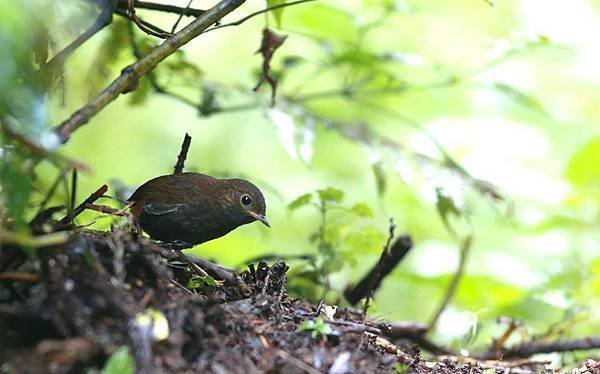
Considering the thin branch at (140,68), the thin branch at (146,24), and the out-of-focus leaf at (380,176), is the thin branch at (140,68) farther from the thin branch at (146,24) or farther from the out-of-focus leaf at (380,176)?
the out-of-focus leaf at (380,176)

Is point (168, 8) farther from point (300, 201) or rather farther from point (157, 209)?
point (300, 201)

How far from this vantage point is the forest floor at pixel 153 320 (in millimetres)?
1476

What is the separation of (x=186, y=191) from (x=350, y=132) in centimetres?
109

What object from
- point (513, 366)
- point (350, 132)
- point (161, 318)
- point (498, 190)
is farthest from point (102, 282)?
point (498, 190)

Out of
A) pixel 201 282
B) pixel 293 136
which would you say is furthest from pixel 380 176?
pixel 201 282

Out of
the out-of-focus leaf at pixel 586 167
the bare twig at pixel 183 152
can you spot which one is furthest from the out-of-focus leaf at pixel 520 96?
the bare twig at pixel 183 152

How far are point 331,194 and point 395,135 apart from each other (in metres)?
4.27

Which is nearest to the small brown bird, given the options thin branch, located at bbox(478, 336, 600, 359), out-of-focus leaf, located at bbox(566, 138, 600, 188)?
thin branch, located at bbox(478, 336, 600, 359)

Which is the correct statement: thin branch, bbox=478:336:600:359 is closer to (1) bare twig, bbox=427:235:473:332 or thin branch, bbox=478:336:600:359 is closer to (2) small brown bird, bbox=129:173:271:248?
(1) bare twig, bbox=427:235:473:332

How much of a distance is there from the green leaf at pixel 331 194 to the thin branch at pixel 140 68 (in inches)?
40.0

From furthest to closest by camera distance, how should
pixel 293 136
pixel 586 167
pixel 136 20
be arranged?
pixel 586 167 → pixel 293 136 → pixel 136 20

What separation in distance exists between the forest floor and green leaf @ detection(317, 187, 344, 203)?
0.79 meters

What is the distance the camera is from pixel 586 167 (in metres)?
3.91

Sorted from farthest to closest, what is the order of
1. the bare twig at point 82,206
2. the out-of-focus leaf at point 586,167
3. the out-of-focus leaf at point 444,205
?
the out-of-focus leaf at point 586,167 < the out-of-focus leaf at point 444,205 < the bare twig at point 82,206
